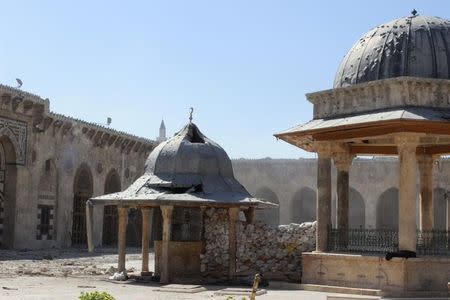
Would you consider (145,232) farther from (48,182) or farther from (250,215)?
(48,182)

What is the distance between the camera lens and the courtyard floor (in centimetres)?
1166

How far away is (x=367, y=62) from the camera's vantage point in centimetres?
1316

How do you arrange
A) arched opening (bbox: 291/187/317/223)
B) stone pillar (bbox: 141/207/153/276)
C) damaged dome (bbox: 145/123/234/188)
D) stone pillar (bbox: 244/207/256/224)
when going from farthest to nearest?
1. arched opening (bbox: 291/187/317/223)
2. stone pillar (bbox: 244/207/256/224)
3. stone pillar (bbox: 141/207/153/276)
4. damaged dome (bbox: 145/123/234/188)

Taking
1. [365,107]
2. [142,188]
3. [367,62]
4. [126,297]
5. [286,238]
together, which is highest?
[367,62]

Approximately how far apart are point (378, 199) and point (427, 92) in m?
22.0

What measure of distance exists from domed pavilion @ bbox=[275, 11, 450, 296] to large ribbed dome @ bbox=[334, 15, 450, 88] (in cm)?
2

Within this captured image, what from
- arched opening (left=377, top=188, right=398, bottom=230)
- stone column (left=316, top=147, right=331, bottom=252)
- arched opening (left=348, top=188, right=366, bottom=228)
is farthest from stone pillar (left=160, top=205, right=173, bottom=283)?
arched opening (left=377, top=188, right=398, bottom=230)

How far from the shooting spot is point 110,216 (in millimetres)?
31000

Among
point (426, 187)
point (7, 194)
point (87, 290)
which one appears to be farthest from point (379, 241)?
point (7, 194)

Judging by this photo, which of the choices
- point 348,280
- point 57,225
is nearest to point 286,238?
point 348,280

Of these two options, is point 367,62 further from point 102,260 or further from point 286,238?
point 102,260

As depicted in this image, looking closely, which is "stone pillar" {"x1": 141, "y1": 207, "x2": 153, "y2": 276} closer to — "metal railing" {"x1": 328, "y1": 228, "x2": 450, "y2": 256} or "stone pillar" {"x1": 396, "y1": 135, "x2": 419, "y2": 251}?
"metal railing" {"x1": 328, "y1": 228, "x2": 450, "y2": 256}

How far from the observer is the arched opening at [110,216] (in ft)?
101

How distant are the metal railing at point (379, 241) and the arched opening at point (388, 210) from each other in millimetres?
22438
